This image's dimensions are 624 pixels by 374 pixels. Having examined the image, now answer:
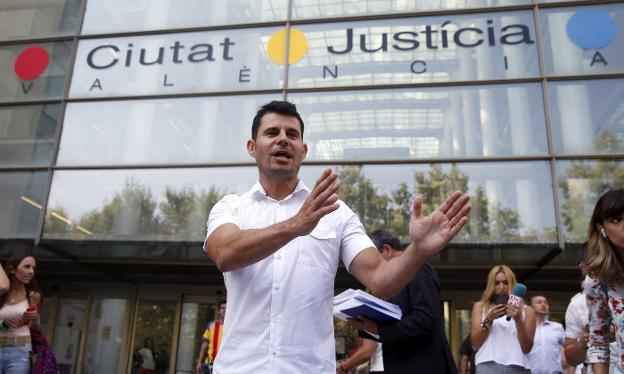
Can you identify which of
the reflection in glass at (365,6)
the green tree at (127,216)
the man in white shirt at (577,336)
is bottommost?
the man in white shirt at (577,336)

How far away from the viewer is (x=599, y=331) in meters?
2.81

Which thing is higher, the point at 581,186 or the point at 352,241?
the point at 581,186

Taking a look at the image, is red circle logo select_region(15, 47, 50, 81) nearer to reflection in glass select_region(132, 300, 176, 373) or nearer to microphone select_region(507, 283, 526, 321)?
reflection in glass select_region(132, 300, 176, 373)

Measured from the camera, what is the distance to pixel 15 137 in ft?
34.0

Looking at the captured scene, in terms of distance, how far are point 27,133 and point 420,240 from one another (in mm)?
10380

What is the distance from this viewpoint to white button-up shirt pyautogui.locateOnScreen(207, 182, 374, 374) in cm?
186

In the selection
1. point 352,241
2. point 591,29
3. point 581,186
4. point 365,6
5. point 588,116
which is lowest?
point 352,241

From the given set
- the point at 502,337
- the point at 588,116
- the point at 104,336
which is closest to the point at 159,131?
the point at 104,336

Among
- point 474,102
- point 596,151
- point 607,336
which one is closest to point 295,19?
point 474,102

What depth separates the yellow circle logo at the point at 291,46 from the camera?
32.5ft

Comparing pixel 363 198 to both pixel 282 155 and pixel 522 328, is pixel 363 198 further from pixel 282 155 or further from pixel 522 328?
pixel 282 155

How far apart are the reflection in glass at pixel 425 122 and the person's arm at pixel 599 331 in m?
6.10

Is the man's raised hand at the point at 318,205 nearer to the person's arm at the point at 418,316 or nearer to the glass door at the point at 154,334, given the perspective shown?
the person's arm at the point at 418,316

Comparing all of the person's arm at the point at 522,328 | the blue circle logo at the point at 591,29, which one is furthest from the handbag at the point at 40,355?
the blue circle logo at the point at 591,29
